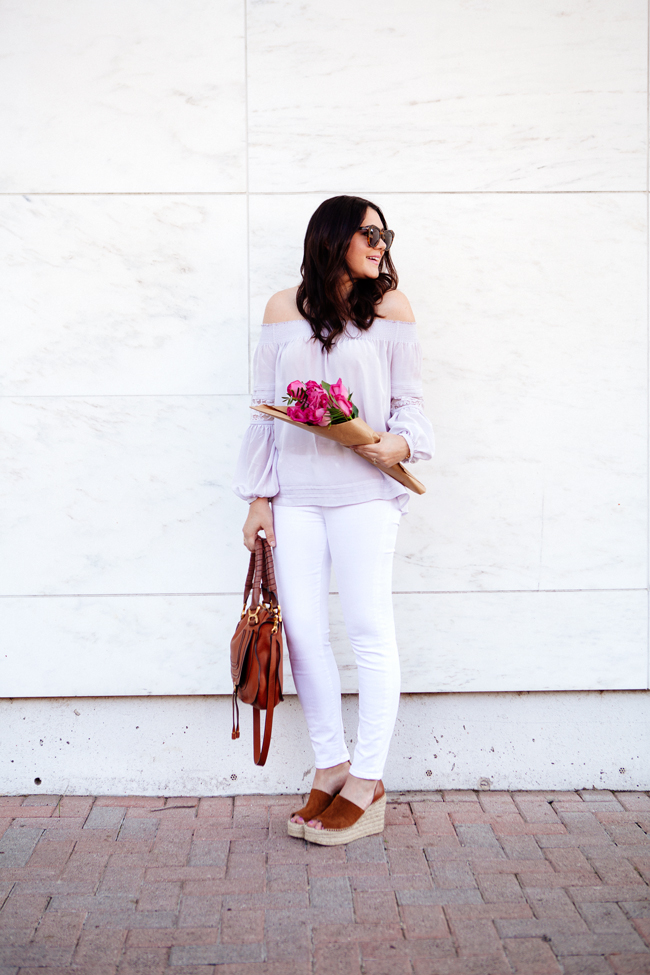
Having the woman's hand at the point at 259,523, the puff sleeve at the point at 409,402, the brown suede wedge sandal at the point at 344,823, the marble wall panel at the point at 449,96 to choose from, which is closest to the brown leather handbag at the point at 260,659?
the woman's hand at the point at 259,523

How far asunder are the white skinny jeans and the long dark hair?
60 cm

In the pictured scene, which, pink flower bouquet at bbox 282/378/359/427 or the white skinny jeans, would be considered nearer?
pink flower bouquet at bbox 282/378/359/427

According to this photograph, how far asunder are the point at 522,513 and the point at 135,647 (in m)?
1.72

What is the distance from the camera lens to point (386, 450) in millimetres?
2361

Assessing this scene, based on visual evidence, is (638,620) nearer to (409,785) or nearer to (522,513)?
(522,513)

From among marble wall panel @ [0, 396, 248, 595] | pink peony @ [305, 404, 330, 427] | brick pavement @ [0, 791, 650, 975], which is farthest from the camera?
marble wall panel @ [0, 396, 248, 595]

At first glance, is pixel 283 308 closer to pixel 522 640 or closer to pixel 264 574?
pixel 264 574

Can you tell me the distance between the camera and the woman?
2457mm

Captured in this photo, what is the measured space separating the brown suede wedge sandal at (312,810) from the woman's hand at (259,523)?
37.0 inches

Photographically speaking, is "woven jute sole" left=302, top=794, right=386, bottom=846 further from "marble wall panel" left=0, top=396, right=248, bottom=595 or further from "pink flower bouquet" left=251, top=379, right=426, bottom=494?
"pink flower bouquet" left=251, top=379, right=426, bottom=494

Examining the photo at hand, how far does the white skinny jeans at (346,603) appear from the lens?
98.8 inches

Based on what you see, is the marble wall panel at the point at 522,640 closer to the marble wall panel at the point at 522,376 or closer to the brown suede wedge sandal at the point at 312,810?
the marble wall panel at the point at 522,376

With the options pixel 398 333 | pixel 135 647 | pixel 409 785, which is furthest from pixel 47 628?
pixel 398 333

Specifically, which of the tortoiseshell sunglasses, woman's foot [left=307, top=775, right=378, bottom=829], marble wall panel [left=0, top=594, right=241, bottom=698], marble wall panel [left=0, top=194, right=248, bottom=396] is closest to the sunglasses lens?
the tortoiseshell sunglasses
